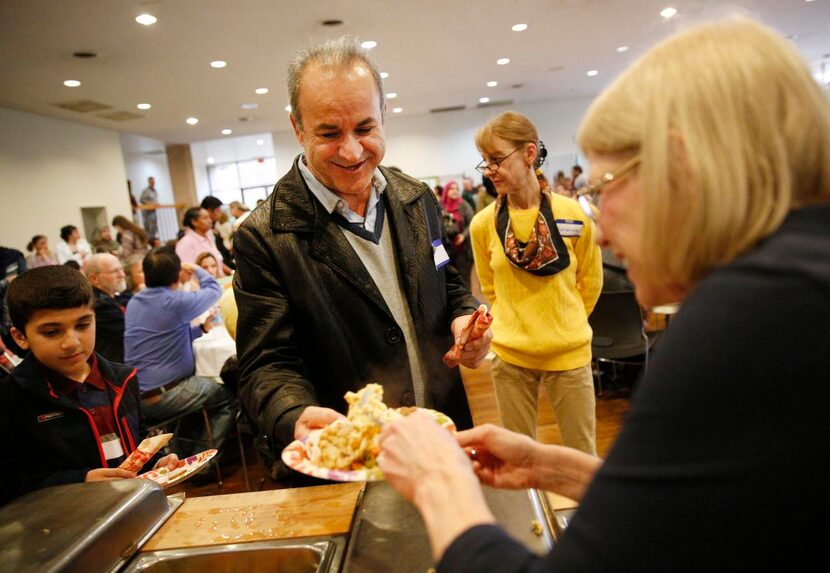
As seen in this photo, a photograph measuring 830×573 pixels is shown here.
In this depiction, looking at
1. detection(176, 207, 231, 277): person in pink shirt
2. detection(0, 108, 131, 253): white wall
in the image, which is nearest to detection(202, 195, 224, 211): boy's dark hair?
detection(176, 207, 231, 277): person in pink shirt

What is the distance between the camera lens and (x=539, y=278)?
241 cm

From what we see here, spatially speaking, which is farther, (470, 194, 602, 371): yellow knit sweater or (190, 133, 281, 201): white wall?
(190, 133, 281, 201): white wall

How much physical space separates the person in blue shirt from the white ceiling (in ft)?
→ 7.22

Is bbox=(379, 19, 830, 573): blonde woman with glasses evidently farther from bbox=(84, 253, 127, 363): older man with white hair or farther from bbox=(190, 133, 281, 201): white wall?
bbox=(190, 133, 281, 201): white wall

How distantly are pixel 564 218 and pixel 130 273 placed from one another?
3803 mm

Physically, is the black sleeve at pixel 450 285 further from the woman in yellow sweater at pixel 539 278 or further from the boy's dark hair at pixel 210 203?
the boy's dark hair at pixel 210 203

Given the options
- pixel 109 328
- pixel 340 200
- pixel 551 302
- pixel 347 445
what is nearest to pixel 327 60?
pixel 340 200

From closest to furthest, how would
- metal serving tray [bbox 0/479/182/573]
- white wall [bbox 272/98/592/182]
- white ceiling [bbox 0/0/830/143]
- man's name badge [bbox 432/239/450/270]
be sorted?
metal serving tray [bbox 0/479/182/573]
man's name badge [bbox 432/239/450/270]
white ceiling [bbox 0/0/830/143]
white wall [bbox 272/98/592/182]

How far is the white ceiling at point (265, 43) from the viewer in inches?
228

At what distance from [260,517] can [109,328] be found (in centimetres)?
270

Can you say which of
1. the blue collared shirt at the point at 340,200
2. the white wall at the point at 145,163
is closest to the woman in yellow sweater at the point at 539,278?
the blue collared shirt at the point at 340,200

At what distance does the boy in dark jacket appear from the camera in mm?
1508

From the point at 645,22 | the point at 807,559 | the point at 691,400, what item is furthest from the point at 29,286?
the point at 645,22

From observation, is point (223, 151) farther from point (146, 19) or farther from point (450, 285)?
point (450, 285)
